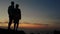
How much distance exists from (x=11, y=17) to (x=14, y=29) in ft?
4.18

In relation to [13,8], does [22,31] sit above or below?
below

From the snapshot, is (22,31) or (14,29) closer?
(14,29)

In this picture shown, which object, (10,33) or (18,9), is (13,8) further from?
(10,33)

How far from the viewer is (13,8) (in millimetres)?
19047

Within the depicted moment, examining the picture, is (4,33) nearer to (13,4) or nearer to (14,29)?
(14,29)

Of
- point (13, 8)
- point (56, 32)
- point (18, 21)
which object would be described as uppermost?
point (13, 8)

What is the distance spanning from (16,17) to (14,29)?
126cm

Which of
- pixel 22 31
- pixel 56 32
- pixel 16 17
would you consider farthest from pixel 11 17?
pixel 56 32

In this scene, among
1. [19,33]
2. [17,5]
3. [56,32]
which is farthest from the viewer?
[56,32]

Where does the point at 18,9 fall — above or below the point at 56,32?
above

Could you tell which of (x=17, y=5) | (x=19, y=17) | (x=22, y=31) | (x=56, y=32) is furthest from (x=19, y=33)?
(x=56, y=32)

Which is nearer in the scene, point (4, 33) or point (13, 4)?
point (13, 4)

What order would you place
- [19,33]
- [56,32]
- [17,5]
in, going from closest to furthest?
[17,5], [19,33], [56,32]

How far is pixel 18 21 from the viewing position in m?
19.9
